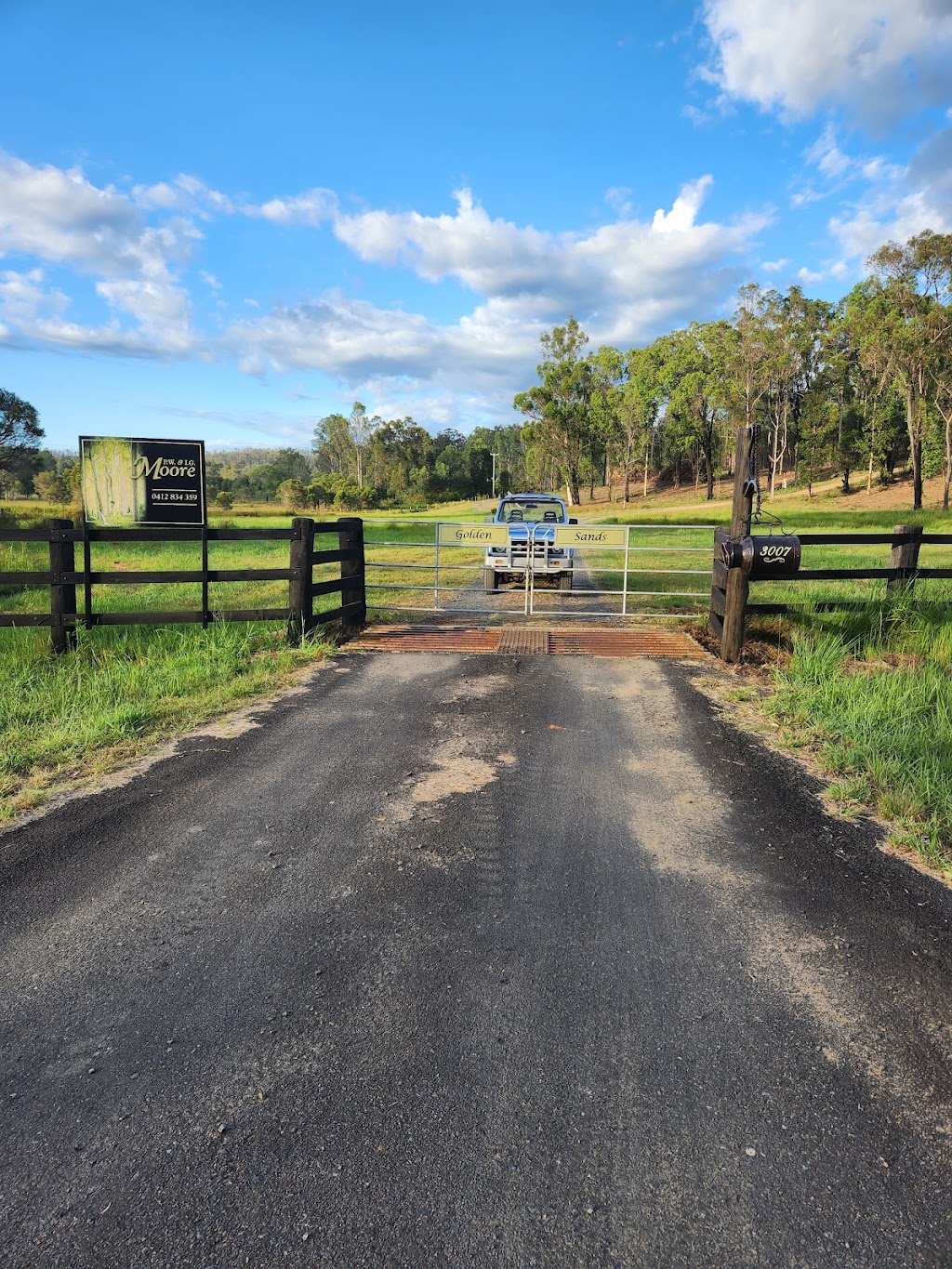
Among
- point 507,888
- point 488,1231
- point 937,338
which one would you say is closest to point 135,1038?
point 488,1231

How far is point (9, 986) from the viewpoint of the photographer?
292cm

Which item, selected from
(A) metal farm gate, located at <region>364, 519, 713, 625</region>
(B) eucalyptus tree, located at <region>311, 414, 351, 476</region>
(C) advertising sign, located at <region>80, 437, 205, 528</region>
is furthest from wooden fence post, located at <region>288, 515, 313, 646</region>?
(B) eucalyptus tree, located at <region>311, 414, 351, 476</region>

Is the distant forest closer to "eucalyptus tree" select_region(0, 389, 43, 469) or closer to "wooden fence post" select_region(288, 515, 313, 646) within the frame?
"eucalyptus tree" select_region(0, 389, 43, 469)

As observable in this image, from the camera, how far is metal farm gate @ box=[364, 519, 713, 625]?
429 inches

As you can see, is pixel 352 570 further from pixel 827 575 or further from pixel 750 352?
pixel 750 352

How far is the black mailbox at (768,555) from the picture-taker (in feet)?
27.1

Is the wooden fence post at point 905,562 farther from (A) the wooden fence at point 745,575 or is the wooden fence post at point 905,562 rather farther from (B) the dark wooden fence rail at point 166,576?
(B) the dark wooden fence rail at point 166,576

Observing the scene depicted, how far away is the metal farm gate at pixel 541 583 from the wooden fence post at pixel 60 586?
3568 millimetres

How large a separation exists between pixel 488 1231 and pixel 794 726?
204 inches

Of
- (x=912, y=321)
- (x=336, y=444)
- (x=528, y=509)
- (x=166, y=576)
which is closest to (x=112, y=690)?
(x=166, y=576)

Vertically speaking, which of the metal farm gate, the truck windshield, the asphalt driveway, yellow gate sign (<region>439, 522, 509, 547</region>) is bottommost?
the asphalt driveway

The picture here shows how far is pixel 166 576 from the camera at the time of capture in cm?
841

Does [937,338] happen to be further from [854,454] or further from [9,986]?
[9,986]

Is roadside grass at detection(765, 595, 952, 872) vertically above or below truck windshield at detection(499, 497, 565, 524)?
below
